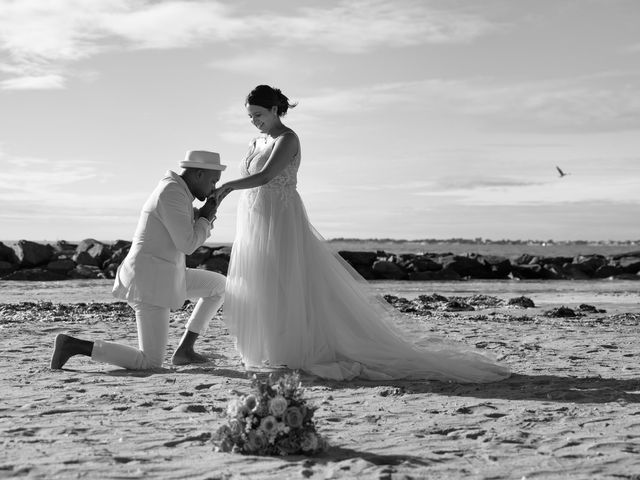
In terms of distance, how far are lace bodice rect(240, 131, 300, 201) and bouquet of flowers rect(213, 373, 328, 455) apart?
3018 mm

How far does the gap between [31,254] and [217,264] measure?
588 centimetres

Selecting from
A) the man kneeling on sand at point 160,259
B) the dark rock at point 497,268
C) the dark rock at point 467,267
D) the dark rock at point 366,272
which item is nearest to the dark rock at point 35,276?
the dark rock at point 366,272

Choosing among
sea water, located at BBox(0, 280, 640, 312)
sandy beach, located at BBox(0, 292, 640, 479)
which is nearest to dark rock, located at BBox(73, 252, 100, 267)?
sea water, located at BBox(0, 280, 640, 312)

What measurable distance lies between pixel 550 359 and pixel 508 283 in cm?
1770

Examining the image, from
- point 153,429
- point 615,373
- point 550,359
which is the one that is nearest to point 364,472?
point 153,429

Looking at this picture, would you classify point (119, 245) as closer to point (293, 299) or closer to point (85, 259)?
point (85, 259)

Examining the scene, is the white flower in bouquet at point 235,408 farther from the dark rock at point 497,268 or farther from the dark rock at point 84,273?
the dark rock at point 497,268

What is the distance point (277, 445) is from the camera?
4.71 m

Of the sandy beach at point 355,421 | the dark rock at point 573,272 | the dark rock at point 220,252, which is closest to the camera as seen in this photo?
the sandy beach at point 355,421

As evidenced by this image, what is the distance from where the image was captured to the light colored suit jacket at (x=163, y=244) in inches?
282

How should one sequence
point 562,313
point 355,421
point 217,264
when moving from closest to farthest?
1. point 355,421
2. point 562,313
3. point 217,264

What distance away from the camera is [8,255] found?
2680cm

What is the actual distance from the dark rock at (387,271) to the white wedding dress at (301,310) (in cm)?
1948

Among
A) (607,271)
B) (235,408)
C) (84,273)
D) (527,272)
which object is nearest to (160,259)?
(235,408)
